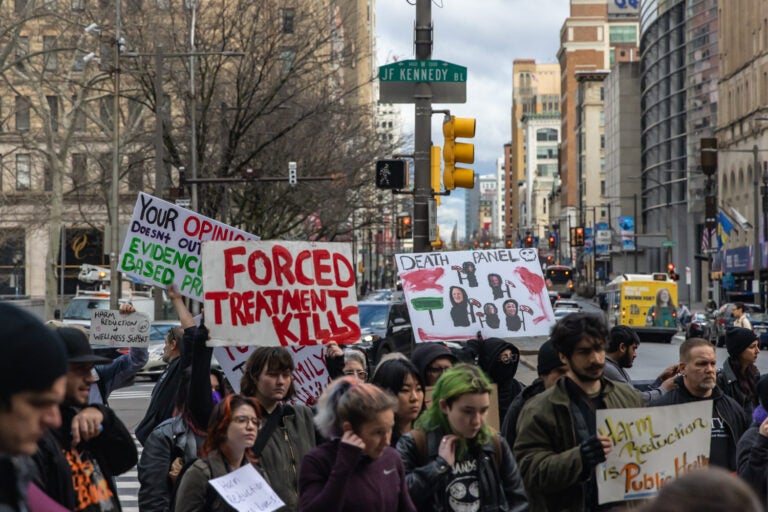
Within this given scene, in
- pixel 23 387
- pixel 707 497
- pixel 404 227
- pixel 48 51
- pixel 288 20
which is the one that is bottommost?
pixel 707 497

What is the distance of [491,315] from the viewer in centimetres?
960

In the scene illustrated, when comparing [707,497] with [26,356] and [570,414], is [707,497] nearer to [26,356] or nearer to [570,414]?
[26,356]

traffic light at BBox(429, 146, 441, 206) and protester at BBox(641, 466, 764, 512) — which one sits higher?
traffic light at BBox(429, 146, 441, 206)

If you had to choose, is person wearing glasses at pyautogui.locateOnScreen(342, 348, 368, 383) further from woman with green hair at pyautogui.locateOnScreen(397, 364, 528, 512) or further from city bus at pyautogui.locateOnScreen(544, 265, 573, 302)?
city bus at pyautogui.locateOnScreen(544, 265, 573, 302)

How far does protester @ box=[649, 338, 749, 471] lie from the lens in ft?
23.7

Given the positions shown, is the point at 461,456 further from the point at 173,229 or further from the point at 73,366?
the point at 173,229

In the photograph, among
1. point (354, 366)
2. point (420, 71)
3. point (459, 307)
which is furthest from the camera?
point (420, 71)

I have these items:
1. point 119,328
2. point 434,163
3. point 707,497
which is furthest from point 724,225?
point 707,497

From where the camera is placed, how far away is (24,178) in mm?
64375

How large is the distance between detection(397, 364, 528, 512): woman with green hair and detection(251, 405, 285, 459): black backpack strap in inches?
35.0

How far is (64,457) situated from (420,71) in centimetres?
1010

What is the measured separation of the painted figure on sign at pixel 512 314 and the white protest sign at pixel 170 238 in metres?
2.01

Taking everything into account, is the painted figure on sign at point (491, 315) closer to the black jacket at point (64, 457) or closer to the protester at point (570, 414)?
the protester at point (570, 414)

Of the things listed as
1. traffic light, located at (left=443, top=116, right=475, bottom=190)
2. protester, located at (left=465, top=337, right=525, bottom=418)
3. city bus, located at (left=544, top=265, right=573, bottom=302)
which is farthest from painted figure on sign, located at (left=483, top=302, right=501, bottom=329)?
city bus, located at (left=544, top=265, right=573, bottom=302)
